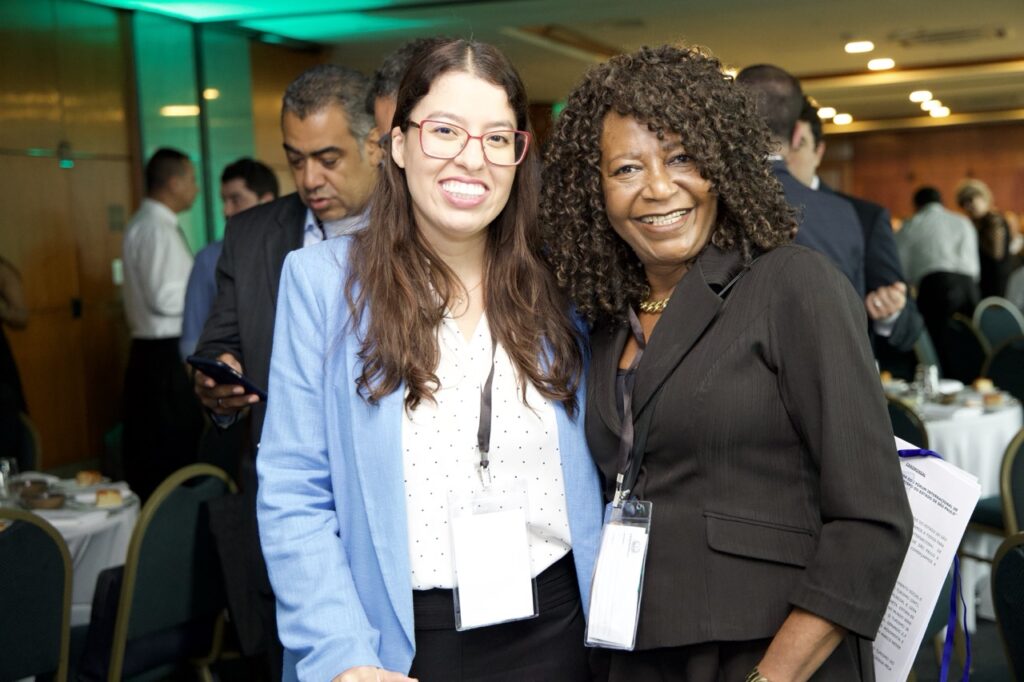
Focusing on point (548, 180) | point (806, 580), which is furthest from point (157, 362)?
point (806, 580)

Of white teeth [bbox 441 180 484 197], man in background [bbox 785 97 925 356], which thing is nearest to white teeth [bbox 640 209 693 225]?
white teeth [bbox 441 180 484 197]

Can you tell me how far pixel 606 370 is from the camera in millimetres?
1582

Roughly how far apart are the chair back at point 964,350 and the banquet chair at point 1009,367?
117 cm

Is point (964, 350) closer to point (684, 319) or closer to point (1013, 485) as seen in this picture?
point (1013, 485)

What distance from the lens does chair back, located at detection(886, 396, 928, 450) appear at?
147 inches

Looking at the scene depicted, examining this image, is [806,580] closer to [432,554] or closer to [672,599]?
[672,599]

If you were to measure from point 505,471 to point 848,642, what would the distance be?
521mm

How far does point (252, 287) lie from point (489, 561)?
3.55 ft

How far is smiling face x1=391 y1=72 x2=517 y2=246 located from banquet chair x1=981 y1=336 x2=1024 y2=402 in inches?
182

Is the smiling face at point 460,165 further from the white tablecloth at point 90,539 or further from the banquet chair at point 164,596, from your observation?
the white tablecloth at point 90,539

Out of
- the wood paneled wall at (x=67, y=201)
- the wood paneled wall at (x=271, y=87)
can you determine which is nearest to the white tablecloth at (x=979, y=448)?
the wood paneled wall at (x=67, y=201)

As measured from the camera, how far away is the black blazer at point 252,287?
2287mm

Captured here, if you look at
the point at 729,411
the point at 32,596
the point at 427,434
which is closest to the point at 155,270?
the point at 32,596

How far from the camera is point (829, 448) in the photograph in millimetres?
1335
